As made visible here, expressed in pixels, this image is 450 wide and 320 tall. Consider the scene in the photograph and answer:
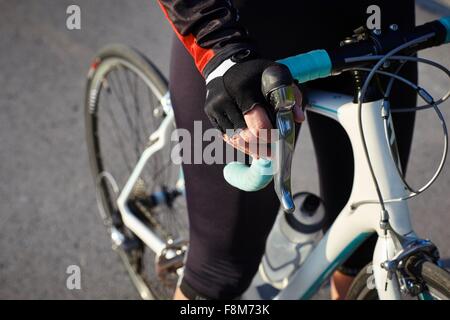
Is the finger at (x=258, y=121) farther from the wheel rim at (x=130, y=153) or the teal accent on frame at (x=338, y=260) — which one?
the wheel rim at (x=130, y=153)

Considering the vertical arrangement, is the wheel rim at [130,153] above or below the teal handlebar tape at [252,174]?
below

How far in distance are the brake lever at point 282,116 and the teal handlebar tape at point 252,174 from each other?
0.06m

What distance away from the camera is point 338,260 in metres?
1.91

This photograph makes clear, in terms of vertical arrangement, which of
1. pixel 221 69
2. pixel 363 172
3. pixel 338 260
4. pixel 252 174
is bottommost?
pixel 338 260

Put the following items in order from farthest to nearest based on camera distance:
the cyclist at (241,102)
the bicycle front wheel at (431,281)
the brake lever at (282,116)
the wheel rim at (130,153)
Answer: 1. the wheel rim at (130,153)
2. the bicycle front wheel at (431,281)
3. the cyclist at (241,102)
4. the brake lever at (282,116)

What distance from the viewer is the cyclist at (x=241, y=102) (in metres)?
1.38

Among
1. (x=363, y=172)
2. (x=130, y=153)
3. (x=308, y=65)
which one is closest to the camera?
(x=308, y=65)

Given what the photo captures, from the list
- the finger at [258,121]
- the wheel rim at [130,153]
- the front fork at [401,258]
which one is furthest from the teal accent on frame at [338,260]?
the wheel rim at [130,153]

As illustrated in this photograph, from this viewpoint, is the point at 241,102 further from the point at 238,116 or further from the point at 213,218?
the point at 213,218

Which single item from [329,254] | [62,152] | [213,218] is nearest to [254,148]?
[213,218]

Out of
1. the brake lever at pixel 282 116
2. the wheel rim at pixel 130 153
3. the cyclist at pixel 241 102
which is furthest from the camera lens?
the wheel rim at pixel 130 153

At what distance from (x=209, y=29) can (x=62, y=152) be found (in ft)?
7.83
